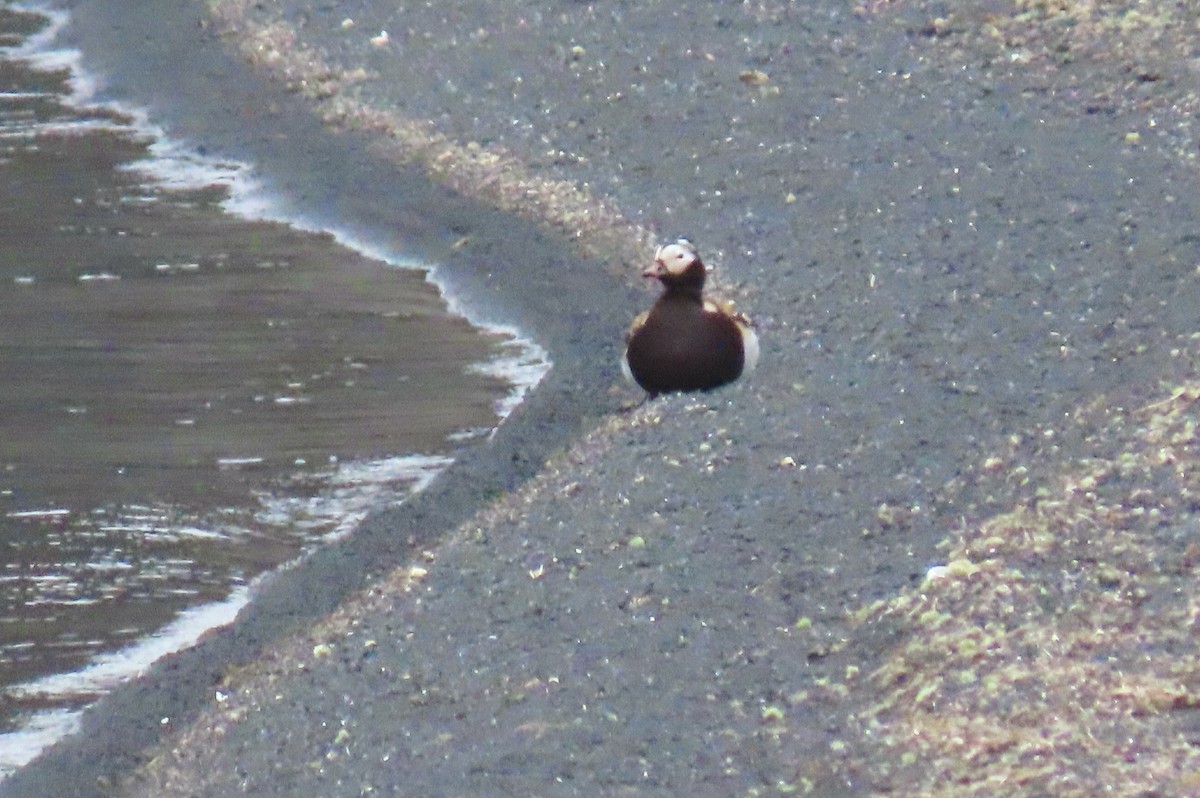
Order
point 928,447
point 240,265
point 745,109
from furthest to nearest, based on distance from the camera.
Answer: point 745,109 < point 240,265 < point 928,447

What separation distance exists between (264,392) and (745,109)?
4188 millimetres

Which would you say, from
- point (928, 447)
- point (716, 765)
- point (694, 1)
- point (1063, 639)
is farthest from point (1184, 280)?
point (694, 1)

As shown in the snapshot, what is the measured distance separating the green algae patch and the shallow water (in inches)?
98.2

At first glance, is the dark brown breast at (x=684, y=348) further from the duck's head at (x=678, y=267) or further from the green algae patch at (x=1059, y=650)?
the green algae patch at (x=1059, y=650)

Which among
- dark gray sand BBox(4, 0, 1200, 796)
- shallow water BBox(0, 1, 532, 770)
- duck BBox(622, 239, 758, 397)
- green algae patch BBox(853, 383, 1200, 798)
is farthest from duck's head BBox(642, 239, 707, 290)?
green algae patch BBox(853, 383, 1200, 798)

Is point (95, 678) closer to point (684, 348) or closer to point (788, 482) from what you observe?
point (788, 482)

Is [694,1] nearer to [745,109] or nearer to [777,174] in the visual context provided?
[745,109]

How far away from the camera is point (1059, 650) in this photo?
5551 millimetres

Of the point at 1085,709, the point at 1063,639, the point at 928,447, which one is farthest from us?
the point at 928,447

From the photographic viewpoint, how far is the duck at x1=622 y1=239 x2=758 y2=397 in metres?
8.15

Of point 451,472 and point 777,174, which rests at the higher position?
point 777,174

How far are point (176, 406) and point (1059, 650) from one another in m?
4.51

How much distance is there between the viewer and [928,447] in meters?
7.43

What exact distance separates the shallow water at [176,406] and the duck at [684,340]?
35.2 inches
